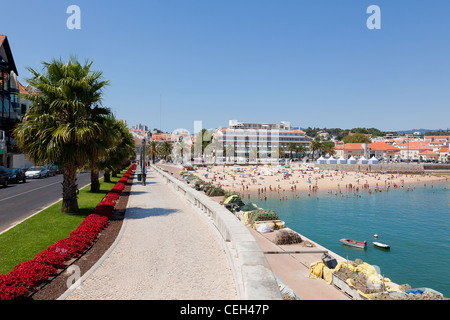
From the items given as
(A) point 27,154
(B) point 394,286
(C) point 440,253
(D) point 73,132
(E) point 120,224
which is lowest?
(C) point 440,253

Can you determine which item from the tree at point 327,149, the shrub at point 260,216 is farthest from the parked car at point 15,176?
the tree at point 327,149

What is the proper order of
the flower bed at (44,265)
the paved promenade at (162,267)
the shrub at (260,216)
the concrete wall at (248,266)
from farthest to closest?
the shrub at (260,216) < the paved promenade at (162,267) < the flower bed at (44,265) < the concrete wall at (248,266)

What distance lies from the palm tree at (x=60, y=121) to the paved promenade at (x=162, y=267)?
17.1 feet

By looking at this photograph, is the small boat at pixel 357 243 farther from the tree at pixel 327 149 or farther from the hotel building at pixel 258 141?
the tree at pixel 327 149

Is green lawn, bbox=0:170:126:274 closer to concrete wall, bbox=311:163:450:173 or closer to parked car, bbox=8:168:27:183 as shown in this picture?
parked car, bbox=8:168:27:183

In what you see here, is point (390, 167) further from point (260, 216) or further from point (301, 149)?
point (260, 216)

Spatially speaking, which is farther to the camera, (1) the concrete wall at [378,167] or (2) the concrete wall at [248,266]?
(1) the concrete wall at [378,167]

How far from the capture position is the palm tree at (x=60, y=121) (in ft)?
50.2

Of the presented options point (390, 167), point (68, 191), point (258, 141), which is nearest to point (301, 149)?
point (258, 141)

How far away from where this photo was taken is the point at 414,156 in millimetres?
155875

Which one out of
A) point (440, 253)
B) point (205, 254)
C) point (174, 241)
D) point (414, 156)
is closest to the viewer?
point (205, 254)

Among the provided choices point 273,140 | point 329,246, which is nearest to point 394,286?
point 329,246
